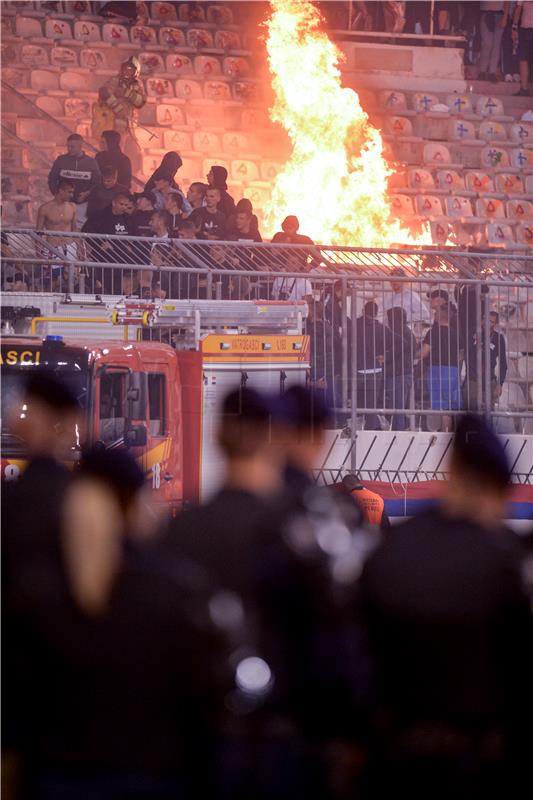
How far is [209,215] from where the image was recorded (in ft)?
49.5

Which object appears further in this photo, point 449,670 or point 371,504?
point 371,504

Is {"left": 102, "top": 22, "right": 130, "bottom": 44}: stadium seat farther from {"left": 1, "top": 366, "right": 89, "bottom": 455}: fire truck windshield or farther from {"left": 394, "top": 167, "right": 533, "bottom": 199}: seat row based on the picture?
{"left": 1, "top": 366, "right": 89, "bottom": 455}: fire truck windshield

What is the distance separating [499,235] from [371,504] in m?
10.7

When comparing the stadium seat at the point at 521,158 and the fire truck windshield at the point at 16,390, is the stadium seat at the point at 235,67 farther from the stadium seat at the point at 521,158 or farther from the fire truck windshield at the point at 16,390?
the fire truck windshield at the point at 16,390

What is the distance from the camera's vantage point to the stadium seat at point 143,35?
20.5 m

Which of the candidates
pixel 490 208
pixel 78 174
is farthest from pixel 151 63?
pixel 78 174

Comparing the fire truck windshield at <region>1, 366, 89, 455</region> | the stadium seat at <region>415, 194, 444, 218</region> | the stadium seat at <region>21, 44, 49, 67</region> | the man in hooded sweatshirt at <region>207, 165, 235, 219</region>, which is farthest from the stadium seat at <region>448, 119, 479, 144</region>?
the fire truck windshield at <region>1, 366, 89, 455</region>

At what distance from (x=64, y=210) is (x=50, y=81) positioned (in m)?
6.03

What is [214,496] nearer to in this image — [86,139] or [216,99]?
[86,139]

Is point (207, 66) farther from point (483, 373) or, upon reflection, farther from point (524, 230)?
point (483, 373)

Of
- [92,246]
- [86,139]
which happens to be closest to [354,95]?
[86,139]

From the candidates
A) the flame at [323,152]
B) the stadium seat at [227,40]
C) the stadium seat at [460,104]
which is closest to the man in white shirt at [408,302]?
the flame at [323,152]

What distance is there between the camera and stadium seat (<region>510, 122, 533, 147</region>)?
21984 millimetres

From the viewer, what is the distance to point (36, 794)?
3.98 m
